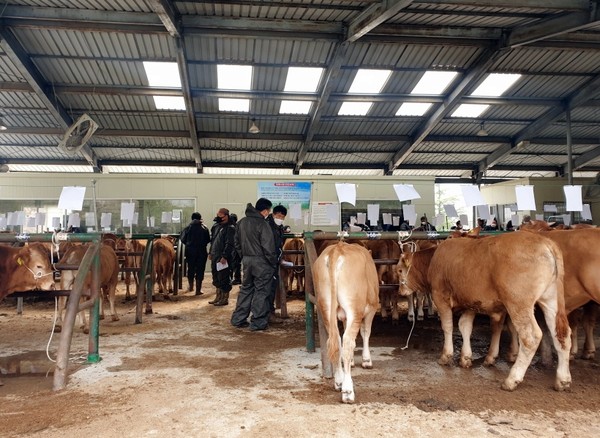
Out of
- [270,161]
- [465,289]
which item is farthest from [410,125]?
[465,289]

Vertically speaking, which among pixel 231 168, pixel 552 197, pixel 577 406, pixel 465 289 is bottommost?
pixel 577 406

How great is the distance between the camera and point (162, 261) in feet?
35.2

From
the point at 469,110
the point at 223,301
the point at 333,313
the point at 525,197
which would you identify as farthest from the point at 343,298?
the point at 469,110

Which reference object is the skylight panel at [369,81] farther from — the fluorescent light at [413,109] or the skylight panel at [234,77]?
the skylight panel at [234,77]

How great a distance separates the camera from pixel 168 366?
491cm

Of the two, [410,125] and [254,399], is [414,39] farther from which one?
[254,399]

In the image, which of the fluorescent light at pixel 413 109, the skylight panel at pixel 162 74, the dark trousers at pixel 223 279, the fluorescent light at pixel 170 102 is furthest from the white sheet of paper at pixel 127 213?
the fluorescent light at pixel 413 109

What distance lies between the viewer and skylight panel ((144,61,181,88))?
41.6 feet

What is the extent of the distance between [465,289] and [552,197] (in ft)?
59.1

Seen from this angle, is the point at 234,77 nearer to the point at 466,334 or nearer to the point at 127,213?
the point at 127,213

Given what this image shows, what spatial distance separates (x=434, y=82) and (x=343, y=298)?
12153 millimetres

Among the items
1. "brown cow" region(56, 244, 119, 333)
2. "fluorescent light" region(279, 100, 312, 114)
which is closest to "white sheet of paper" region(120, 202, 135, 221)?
"brown cow" region(56, 244, 119, 333)

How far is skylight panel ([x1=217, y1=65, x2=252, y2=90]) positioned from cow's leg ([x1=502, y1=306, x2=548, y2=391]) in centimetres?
1100

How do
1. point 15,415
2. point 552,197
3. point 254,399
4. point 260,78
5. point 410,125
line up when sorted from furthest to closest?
point 552,197
point 410,125
point 260,78
point 254,399
point 15,415
